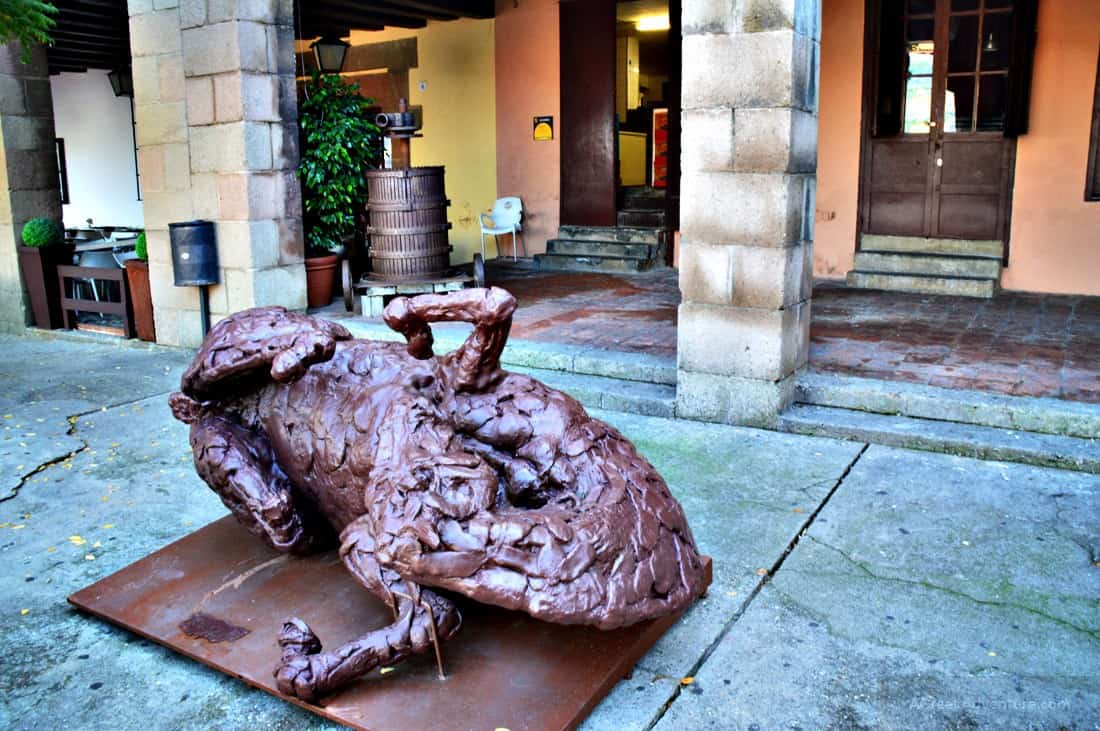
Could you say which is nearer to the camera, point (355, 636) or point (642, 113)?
point (355, 636)

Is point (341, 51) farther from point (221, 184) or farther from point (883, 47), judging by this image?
point (883, 47)

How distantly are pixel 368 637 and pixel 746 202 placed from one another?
3.39 meters

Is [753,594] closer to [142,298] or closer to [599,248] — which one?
[142,298]

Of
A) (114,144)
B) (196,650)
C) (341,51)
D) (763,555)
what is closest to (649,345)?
(763,555)

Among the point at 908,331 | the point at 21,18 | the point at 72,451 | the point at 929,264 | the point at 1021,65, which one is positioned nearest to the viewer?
the point at 72,451

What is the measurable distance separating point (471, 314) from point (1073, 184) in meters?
7.53

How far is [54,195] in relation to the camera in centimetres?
897

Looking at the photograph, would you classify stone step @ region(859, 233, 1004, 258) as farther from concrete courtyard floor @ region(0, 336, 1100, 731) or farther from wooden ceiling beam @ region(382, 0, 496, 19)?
wooden ceiling beam @ region(382, 0, 496, 19)

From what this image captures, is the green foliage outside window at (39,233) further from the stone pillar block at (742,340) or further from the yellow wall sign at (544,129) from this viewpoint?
the stone pillar block at (742,340)

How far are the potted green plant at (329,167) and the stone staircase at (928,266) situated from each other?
191 inches

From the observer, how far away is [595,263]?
1066cm

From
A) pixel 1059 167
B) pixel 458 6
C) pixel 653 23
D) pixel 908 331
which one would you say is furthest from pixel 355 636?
pixel 653 23

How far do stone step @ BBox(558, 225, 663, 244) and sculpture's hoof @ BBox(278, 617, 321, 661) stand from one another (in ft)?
27.7

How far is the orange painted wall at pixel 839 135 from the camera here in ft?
29.8
